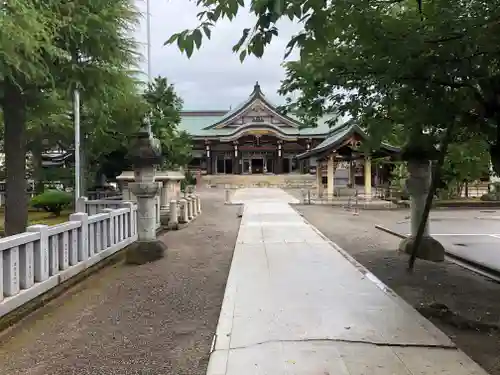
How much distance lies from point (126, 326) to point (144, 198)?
13.7 feet

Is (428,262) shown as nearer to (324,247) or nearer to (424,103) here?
(324,247)

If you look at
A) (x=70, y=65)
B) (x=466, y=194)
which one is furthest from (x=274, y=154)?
(x=70, y=65)

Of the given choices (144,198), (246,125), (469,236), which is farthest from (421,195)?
(246,125)

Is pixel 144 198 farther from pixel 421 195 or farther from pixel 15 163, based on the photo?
pixel 421 195

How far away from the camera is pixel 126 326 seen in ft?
16.8

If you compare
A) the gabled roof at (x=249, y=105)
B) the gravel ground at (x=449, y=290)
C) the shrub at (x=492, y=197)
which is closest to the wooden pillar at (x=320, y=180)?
the shrub at (x=492, y=197)

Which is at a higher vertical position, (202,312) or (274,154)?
(274,154)

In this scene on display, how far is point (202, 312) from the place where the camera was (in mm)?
5676

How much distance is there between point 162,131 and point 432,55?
56.1 feet

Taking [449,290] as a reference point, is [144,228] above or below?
above

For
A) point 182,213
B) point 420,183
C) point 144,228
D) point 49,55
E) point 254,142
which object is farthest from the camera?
point 254,142

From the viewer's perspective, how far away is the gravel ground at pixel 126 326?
407 cm

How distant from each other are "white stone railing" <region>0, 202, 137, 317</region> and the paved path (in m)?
7.12

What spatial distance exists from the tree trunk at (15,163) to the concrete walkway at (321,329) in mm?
5020
